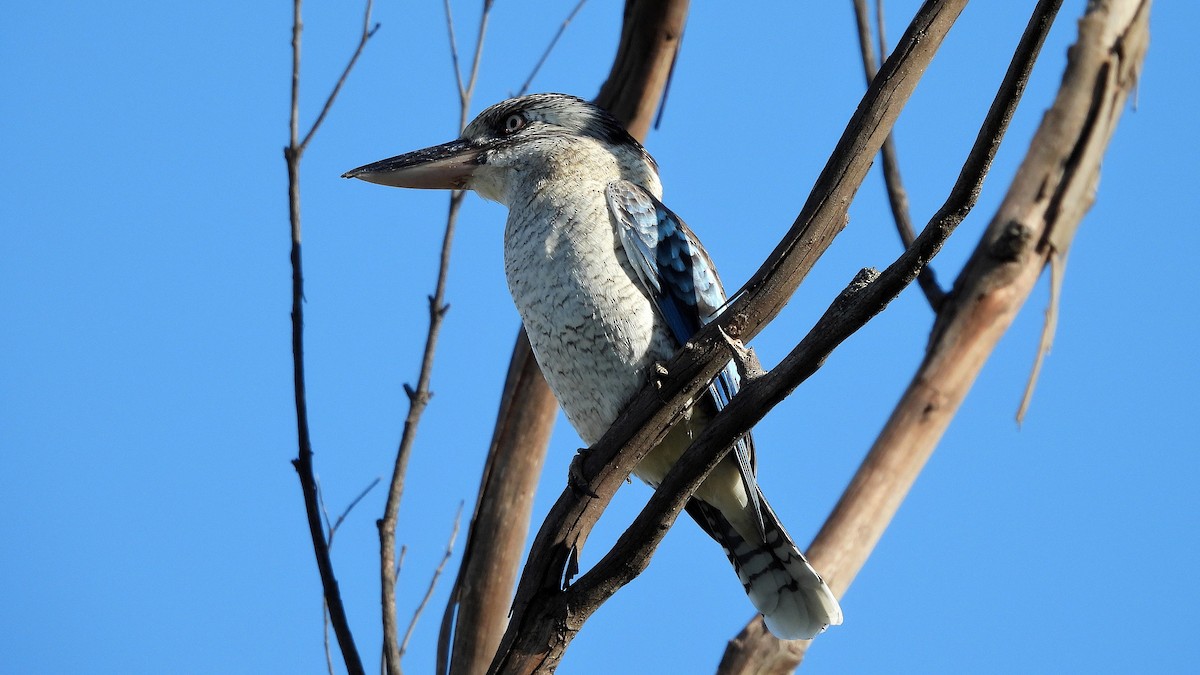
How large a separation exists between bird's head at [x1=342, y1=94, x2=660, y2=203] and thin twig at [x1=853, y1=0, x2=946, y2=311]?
1005mm

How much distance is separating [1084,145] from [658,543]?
2718 mm

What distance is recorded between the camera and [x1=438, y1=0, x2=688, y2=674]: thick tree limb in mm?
3668

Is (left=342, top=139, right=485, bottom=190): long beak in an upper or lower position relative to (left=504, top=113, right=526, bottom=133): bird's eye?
lower

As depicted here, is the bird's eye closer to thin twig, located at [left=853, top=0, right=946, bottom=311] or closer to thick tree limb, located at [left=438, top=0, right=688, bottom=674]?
thick tree limb, located at [left=438, top=0, right=688, bottom=674]

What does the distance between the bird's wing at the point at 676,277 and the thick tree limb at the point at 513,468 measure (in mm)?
1080

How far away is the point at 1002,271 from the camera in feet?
13.2

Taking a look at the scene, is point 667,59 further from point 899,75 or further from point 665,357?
point 899,75

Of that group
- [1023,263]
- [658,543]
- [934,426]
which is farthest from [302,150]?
[1023,263]

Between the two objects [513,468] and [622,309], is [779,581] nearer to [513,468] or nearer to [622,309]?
[622,309]

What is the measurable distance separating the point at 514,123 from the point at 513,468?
118cm

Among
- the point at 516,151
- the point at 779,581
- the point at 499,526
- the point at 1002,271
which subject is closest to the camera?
the point at 779,581

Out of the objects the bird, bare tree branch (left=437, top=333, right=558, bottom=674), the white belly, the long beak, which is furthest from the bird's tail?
the long beak

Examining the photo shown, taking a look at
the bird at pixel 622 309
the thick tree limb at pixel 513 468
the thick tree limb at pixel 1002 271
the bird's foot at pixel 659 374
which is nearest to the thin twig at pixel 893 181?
the thick tree limb at pixel 1002 271

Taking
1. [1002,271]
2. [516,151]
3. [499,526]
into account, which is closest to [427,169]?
[516,151]
